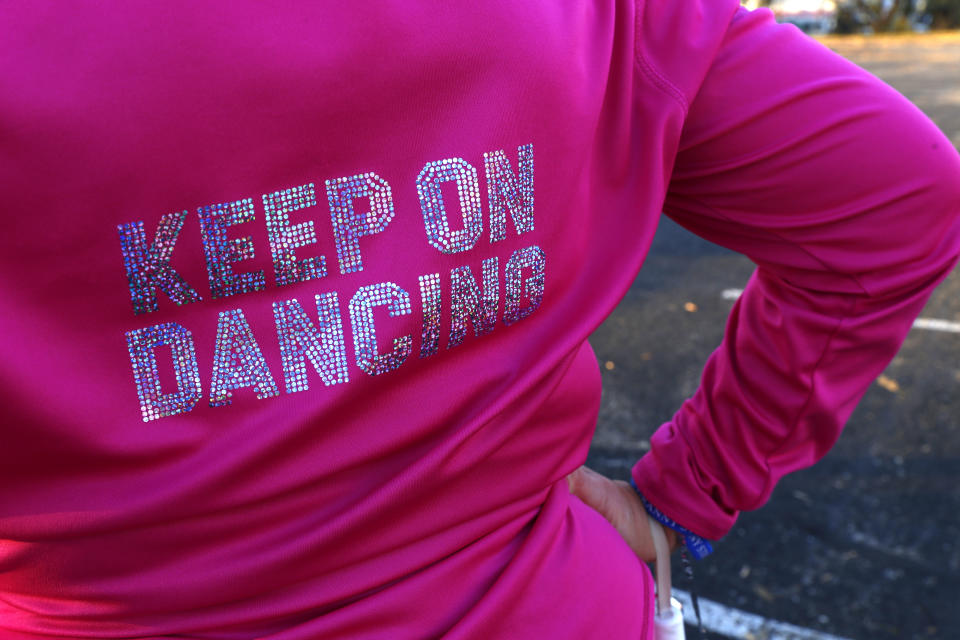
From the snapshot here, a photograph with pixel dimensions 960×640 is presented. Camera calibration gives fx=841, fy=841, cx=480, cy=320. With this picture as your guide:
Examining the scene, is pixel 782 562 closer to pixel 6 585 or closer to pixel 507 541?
pixel 507 541

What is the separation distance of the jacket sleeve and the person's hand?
59 millimetres

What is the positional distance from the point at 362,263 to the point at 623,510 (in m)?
0.84

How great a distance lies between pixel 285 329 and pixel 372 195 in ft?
0.52

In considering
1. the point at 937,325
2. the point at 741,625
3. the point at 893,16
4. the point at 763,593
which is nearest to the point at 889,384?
the point at 937,325

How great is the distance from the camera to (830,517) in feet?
10.4

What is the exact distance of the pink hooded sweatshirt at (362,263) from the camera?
714 mm

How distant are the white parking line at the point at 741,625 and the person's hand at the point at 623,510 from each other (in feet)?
4.48

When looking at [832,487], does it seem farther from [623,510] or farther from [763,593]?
[623,510]

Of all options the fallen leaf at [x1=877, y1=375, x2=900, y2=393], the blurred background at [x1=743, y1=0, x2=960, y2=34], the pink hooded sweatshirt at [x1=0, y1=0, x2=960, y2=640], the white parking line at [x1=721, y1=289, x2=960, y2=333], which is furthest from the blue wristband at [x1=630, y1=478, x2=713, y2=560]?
the blurred background at [x1=743, y1=0, x2=960, y2=34]

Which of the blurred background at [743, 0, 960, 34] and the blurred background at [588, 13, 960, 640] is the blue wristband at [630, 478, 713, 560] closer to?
the blurred background at [588, 13, 960, 640]

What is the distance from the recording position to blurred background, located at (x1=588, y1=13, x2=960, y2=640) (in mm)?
2766

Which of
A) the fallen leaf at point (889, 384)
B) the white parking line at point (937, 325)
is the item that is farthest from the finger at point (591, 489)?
the white parking line at point (937, 325)

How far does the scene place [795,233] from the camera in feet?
3.65

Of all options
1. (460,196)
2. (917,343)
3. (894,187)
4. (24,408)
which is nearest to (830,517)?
(917,343)
